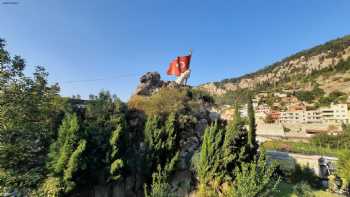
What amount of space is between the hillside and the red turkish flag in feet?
198

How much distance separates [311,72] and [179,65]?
4874 inches

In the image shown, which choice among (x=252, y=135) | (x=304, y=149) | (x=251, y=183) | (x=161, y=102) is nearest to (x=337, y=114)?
(x=304, y=149)

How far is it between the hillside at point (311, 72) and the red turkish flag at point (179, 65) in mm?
60319

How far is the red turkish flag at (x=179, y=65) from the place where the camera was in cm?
2260

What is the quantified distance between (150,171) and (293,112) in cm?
7318

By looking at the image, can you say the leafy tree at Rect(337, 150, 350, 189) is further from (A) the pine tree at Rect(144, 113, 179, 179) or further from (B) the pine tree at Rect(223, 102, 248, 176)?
(A) the pine tree at Rect(144, 113, 179, 179)

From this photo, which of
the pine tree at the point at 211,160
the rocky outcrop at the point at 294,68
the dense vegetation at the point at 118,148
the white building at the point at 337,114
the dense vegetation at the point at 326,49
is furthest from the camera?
the dense vegetation at the point at 326,49

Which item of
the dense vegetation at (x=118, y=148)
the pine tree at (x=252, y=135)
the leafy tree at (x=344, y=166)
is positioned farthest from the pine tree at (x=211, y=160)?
the leafy tree at (x=344, y=166)

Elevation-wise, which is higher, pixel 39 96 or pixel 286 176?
pixel 39 96

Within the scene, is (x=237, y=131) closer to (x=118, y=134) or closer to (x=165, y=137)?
(x=165, y=137)

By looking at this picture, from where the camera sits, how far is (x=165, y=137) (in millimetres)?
15625

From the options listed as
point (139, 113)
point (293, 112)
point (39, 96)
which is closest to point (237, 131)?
point (139, 113)

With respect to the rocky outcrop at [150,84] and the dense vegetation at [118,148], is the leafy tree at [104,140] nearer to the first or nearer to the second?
the dense vegetation at [118,148]

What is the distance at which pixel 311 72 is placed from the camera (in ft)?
394
